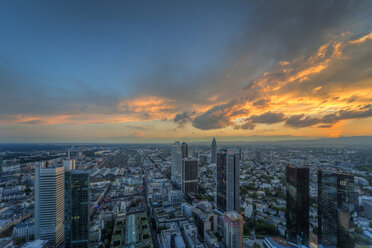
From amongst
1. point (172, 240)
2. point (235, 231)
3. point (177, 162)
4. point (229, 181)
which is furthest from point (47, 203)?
point (177, 162)

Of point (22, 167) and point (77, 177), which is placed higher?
point (77, 177)

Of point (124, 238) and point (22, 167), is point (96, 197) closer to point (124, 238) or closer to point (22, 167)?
point (124, 238)

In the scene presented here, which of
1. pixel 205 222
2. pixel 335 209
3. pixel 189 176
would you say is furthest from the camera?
pixel 189 176

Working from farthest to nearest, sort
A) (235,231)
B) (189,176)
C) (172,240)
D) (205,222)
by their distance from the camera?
1. (189,176)
2. (205,222)
3. (172,240)
4. (235,231)

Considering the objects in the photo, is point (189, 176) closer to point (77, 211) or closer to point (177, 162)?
point (177, 162)

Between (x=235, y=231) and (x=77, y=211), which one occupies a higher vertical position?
(x=77, y=211)

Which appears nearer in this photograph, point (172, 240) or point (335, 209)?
point (335, 209)

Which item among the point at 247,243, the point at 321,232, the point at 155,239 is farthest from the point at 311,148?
the point at 155,239
